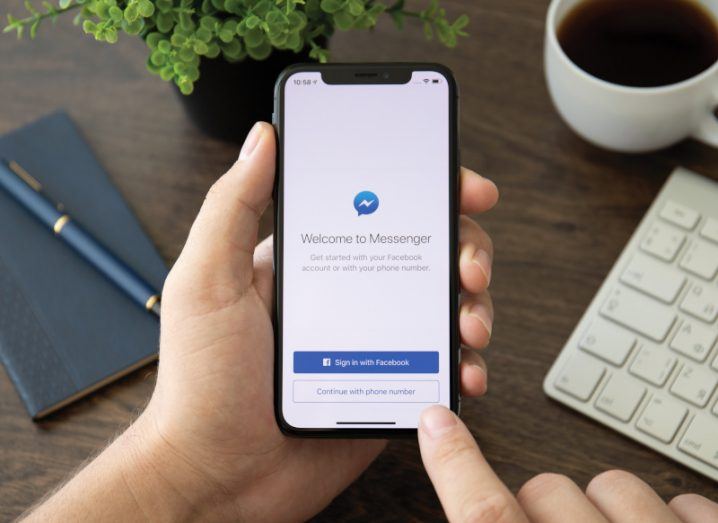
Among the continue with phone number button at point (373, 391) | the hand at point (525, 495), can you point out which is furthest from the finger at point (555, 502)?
the continue with phone number button at point (373, 391)

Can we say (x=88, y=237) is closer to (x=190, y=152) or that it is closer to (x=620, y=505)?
(x=190, y=152)

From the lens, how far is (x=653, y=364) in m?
0.78

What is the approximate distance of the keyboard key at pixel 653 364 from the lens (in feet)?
2.55

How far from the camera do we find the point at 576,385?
790 millimetres

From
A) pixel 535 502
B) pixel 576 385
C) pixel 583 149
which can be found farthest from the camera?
pixel 583 149

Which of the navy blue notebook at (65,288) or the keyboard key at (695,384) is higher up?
the navy blue notebook at (65,288)

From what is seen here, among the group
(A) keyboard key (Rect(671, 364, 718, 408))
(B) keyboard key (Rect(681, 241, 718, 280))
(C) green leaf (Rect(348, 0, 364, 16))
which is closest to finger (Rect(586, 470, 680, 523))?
(A) keyboard key (Rect(671, 364, 718, 408))

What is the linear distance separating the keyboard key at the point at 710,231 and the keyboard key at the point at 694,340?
0.08m

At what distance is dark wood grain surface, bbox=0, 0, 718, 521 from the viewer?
0.79 m

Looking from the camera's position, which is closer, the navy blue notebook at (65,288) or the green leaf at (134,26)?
the green leaf at (134,26)

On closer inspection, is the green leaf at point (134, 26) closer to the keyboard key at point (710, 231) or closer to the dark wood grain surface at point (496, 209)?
the dark wood grain surface at point (496, 209)

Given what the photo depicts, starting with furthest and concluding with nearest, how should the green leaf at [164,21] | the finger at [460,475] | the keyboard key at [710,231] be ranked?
the keyboard key at [710,231] < the green leaf at [164,21] < the finger at [460,475]

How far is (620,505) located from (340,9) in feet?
1.49

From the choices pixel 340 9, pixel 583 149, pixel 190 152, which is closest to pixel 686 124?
pixel 583 149
